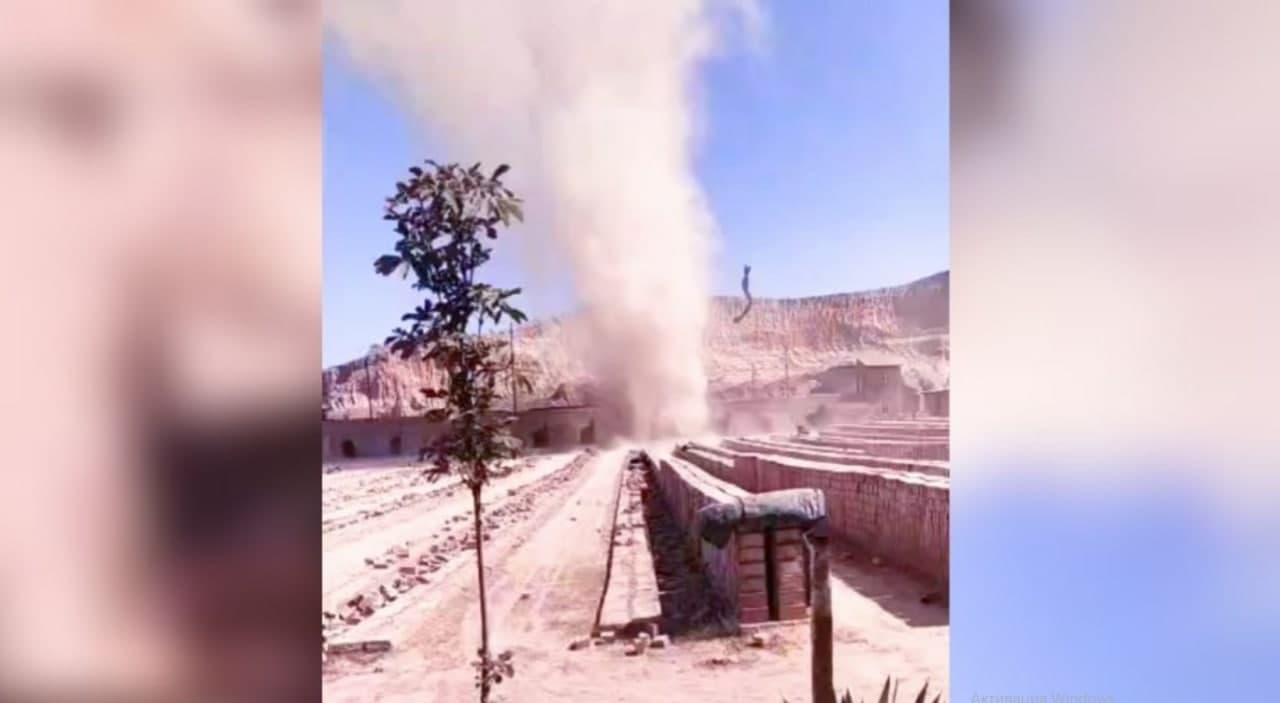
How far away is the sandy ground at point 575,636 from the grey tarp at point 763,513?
110mm

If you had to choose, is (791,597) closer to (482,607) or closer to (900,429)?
(900,429)

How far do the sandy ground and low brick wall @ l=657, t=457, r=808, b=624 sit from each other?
58mm

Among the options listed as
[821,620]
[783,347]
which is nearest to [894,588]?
[821,620]

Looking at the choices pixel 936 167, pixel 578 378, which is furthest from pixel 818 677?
pixel 936 167

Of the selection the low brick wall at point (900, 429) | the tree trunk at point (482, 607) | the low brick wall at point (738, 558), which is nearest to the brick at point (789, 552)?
the low brick wall at point (738, 558)

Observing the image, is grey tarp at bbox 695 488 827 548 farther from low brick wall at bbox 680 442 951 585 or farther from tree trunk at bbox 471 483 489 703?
tree trunk at bbox 471 483 489 703

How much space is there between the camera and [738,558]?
1807 mm

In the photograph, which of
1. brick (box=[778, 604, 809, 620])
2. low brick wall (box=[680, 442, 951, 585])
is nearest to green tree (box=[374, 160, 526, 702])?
low brick wall (box=[680, 442, 951, 585])

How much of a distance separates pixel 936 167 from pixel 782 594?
0.92 m

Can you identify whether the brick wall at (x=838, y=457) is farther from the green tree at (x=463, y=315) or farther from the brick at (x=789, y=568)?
the green tree at (x=463, y=315)
